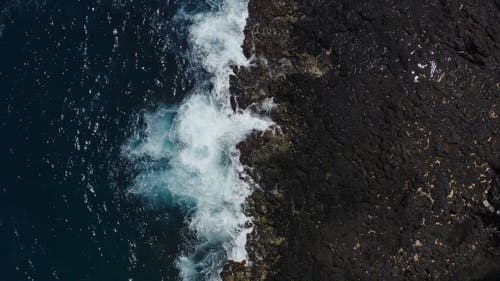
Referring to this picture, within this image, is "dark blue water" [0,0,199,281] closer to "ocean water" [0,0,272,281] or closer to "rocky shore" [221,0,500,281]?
"ocean water" [0,0,272,281]

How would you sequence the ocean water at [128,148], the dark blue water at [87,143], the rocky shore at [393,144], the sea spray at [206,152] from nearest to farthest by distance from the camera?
the rocky shore at [393,144] < the sea spray at [206,152] < the ocean water at [128,148] < the dark blue water at [87,143]

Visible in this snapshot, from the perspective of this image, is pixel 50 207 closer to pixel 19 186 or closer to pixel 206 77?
pixel 19 186

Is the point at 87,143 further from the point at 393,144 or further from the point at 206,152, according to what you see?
the point at 393,144

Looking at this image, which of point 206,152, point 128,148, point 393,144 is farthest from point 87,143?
point 393,144

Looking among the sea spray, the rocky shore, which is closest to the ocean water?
the sea spray

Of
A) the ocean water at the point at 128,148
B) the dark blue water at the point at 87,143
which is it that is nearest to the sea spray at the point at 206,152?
the ocean water at the point at 128,148

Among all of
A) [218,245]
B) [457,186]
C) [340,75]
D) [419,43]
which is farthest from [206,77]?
[457,186]

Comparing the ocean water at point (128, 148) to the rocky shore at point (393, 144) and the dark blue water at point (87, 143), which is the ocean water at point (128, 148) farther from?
the rocky shore at point (393, 144)
